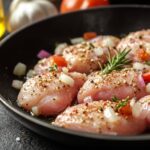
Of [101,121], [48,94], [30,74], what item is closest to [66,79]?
[48,94]

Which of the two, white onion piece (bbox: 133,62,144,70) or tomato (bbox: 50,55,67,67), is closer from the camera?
white onion piece (bbox: 133,62,144,70)

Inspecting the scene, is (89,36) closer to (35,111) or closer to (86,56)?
(86,56)

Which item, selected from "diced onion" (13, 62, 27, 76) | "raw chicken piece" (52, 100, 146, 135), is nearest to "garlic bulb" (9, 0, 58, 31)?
"diced onion" (13, 62, 27, 76)

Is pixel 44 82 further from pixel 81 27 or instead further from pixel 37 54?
pixel 81 27

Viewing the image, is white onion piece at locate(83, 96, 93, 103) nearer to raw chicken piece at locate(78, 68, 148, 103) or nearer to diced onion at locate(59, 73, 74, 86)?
raw chicken piece at locate(78, 68, 148, 103)

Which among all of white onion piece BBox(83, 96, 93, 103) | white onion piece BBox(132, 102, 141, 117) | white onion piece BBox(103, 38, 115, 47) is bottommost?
white onion piece BBox(83, 96, 93, 103)
